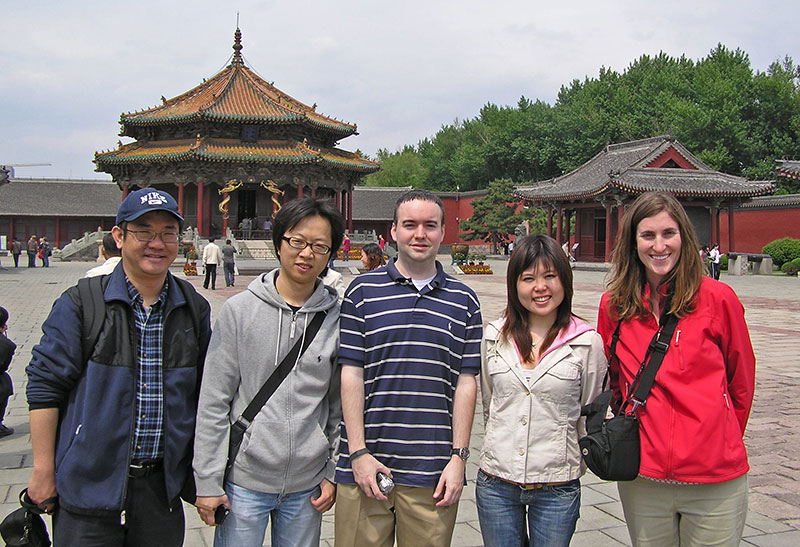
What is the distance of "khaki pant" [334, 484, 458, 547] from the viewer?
8.45ft

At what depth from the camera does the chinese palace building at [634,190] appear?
3069 centimetres

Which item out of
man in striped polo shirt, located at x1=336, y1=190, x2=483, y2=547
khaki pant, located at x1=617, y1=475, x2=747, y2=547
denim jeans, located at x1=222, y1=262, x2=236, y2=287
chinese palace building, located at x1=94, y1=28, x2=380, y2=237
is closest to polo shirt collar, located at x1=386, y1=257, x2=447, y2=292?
man in striped polo shirt, located at x1=336, y1=190, x2=483, y2=547

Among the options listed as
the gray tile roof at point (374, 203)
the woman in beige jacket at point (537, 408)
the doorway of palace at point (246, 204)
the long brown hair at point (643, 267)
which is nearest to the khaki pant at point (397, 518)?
the woman in beige jacket at point (537, 408)

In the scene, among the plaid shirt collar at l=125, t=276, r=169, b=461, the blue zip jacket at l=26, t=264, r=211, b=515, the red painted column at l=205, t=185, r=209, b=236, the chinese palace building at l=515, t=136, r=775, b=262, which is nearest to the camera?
the blue zip jacket at l=26, t=264, r=211, b=515

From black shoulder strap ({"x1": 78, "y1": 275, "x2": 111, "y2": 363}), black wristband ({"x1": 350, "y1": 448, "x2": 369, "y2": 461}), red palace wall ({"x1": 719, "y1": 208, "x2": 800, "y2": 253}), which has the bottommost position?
black wristband ({"x1": 350, "y1": 448, "x2": 369, "y2": 461})

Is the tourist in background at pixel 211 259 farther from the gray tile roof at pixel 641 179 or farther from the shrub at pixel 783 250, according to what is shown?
the shrub at pixel 783 250

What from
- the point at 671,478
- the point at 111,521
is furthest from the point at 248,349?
the point at 671,478

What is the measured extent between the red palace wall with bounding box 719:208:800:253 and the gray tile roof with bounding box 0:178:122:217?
3505 cm

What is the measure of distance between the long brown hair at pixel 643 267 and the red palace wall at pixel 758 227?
33.3 metres

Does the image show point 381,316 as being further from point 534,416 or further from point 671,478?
point 671,478

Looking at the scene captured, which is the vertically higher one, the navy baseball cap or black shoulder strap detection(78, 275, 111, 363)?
the navy baseball cap

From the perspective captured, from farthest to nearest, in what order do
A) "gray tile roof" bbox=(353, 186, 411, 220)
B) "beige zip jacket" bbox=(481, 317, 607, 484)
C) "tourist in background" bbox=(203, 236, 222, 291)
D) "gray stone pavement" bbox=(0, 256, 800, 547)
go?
"gray tile roof" bbox=(353, 186, 411, 220) < "tourist in background" bbox=(203, 236, 222, 291) < "gray stone pavement" bbox=(0, 256, 800, 547) < "beige zip jacket" bbox=(481, 317, 607, 484)

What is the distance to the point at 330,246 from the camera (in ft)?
8.95

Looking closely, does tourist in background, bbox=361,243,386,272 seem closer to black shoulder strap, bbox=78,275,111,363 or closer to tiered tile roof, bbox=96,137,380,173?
black shoulder strap, bbox=78,275,111,363
